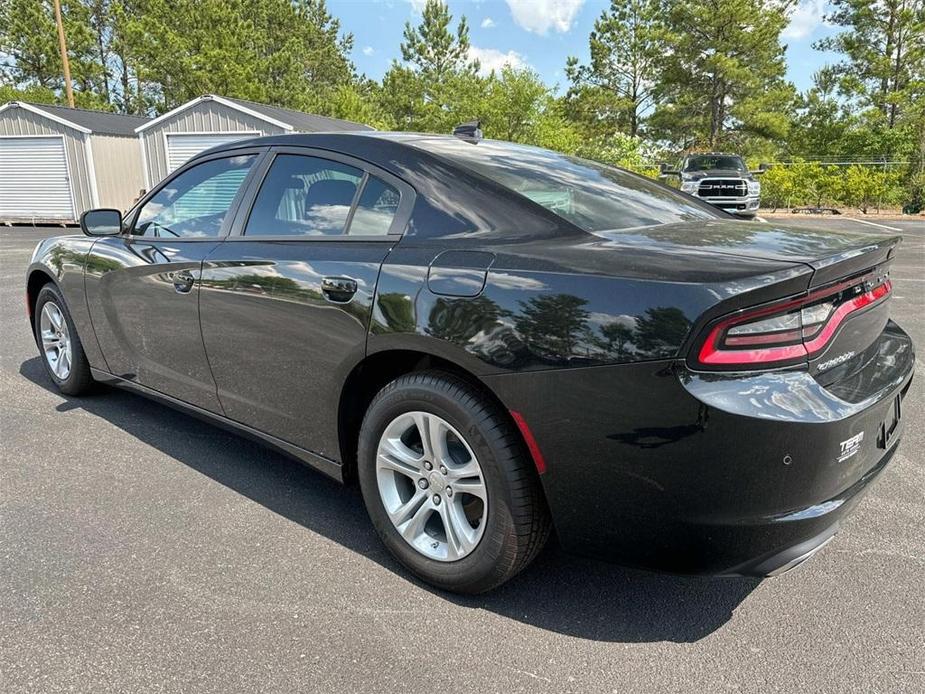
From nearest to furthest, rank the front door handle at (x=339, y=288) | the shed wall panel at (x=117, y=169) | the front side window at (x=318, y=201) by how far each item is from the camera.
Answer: the front door handle at (x=339, y=288) < the front side window at (x=318, y=201) < the shed wall panel at (x=117, y=169)

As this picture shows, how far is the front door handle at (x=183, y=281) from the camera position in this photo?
3094 mm

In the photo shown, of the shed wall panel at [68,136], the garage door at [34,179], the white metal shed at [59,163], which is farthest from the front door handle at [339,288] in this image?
the garage door at [34,179]

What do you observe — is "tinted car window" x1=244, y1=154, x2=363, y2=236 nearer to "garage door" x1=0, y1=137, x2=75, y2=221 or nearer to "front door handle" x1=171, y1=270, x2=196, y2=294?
"front door handle" x1=171, y1=270, x2=196, y2=294

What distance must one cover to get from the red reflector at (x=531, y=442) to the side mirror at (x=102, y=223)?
2819 millimetres

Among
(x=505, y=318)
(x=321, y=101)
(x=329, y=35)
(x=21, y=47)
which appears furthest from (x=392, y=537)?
(x=329, y=35)

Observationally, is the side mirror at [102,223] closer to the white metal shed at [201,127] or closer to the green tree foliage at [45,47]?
the white metal shed at [201,127]

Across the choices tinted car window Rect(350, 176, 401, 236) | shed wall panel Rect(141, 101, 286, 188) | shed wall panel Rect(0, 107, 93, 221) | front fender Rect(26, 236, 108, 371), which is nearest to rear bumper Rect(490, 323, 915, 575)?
tinted car window Rect(350, 176, 401, 236)

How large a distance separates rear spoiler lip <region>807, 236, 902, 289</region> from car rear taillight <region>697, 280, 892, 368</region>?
39mm

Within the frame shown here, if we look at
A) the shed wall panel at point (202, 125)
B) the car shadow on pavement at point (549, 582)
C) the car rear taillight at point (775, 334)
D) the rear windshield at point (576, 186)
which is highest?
the shed wall panel at point (202, 125)

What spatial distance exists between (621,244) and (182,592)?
1.88 m

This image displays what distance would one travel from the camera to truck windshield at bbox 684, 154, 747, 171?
1811 cm

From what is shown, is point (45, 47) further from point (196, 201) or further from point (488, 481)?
point (488, 481)

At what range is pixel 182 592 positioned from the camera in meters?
2.35

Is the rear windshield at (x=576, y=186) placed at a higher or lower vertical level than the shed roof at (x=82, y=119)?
lower
